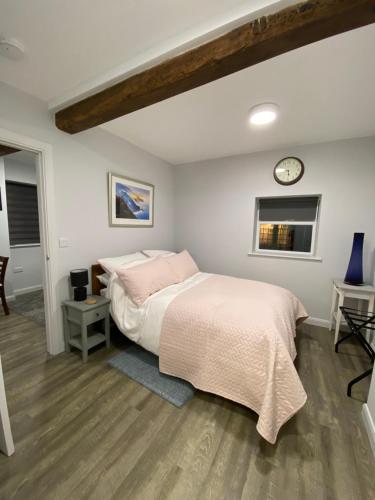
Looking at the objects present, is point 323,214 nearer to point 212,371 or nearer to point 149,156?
point 212,371

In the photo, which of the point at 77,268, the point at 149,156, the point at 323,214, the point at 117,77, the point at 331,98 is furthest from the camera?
the point at 149,156

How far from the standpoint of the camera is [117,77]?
1494 millimetres

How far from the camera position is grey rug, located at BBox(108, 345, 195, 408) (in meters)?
1.63

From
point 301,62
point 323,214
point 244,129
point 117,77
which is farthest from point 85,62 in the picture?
point 323,214

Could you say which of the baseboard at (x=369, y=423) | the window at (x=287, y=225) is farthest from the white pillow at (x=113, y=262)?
the baseboard at (x=369, y=423)

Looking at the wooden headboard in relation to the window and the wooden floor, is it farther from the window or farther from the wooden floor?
the window

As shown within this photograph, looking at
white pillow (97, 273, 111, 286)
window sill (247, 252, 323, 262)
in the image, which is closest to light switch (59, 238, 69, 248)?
white pillow (97, 273, 111, 286)

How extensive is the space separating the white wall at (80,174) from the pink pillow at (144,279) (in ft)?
1.95

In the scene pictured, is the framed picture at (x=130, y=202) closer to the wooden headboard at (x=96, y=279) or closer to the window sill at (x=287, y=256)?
the wooden headboard at (x=96, y=279)

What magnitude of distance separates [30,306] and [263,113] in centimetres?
416

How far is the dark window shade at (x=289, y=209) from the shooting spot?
2.89m

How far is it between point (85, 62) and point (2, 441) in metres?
2.47

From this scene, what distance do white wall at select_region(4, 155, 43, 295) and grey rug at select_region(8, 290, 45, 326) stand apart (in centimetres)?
23

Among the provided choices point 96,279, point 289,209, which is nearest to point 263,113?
Result: point 289,209
